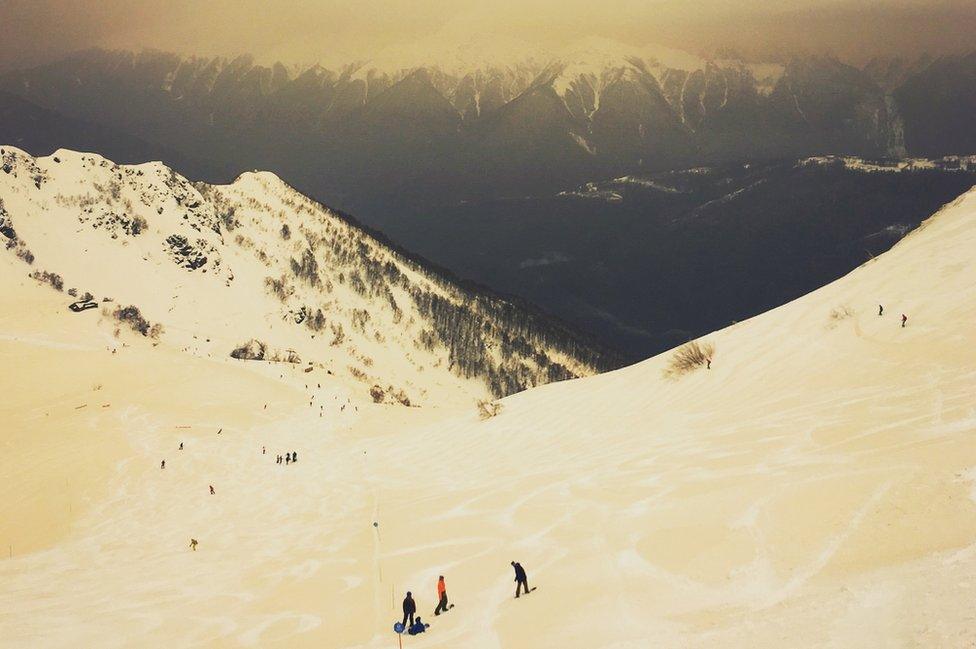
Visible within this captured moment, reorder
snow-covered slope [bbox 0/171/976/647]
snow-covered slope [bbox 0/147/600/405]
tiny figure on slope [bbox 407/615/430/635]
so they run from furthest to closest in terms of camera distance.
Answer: snow-covered slope [bbox 0/147/600/405] < tiny figure on slope [bbox 407/615/430/635] < snow-covered slope [bbox 0/171/976/647]

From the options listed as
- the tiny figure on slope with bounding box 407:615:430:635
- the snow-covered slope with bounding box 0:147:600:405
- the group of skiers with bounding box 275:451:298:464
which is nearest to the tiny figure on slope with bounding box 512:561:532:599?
the tiny figure on slope with bounding box 407:615:430:635

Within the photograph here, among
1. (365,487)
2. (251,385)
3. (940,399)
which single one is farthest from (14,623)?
A: (251,385)

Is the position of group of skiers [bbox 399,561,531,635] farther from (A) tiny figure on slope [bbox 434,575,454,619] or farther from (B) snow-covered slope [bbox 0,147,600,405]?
(B) snow-covered slope [bbox 0,147,600,405]

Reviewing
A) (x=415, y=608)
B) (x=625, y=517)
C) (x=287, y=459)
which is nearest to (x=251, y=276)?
(x=287, y=459)

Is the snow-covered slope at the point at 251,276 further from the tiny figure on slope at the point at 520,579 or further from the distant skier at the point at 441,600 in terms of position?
the tiny figure on slope at the point at 520,579

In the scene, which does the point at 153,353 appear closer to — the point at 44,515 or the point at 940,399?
the point at 44,515

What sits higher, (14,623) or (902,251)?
(902,251)

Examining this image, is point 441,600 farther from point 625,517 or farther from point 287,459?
point 287,459

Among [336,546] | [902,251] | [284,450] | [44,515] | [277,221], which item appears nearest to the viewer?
[336,546]

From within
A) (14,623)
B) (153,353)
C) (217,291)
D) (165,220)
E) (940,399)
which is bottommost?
(14,623)
